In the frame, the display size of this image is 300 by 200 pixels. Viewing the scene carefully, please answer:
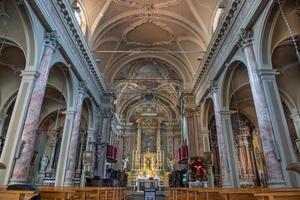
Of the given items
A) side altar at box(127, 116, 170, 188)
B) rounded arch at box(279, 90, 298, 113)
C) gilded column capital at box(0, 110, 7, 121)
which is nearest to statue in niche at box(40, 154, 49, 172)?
gilded column capital at box(0, 110, 7, 121)

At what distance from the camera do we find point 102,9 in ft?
33.9

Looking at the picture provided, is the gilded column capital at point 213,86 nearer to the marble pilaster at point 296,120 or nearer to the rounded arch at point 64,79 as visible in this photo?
the marble pilaster at point 296,120

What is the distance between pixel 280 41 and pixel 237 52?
1353 millimetres

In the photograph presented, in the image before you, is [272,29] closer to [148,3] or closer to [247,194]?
[247,194]

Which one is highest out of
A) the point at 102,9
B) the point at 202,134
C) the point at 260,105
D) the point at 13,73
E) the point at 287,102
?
the point at 102,9

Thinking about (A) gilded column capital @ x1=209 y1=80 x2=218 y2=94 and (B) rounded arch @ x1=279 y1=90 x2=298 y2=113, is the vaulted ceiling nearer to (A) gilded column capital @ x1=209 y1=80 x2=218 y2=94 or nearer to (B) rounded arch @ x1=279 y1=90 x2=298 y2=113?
(A) gilded column capital @ x1=209 y1=80 x2=218 y2=94

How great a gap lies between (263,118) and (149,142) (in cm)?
1845

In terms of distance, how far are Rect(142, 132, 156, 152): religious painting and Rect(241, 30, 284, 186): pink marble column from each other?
17.8m

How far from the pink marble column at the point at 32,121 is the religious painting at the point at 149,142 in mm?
17687

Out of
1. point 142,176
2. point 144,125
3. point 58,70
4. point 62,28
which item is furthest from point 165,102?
point 62,28

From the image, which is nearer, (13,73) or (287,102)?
(13,73)

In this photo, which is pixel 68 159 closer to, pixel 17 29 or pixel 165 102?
pixel 17 29

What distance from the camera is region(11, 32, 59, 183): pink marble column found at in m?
5.08

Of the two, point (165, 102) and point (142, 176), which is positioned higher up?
point (165, 102)
